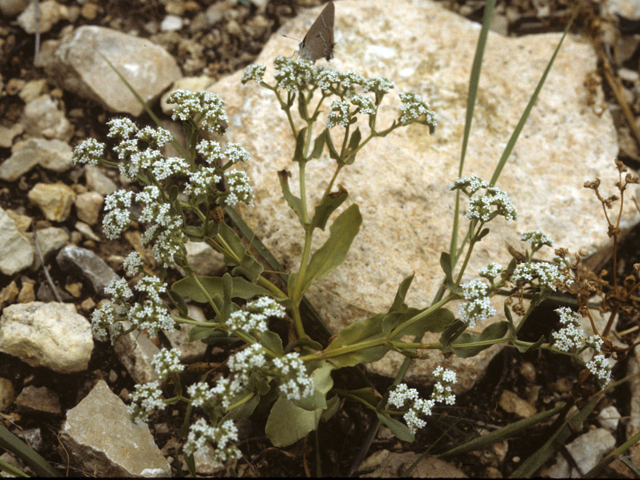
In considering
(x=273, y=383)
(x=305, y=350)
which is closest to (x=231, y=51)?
(x=305, y=350)

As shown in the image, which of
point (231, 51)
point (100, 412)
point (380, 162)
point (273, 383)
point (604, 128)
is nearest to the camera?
point (273, 383)

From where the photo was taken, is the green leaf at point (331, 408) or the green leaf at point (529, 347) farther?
the green leaf at point (331, 408)

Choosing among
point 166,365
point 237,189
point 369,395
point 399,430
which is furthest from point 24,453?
point 399,430

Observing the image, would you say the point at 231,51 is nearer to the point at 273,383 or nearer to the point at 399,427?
the point at 273,383

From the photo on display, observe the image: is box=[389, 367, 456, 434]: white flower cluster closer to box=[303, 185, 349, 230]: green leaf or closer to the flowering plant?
the flowering plant

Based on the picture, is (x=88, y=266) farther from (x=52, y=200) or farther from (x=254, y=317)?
(x=254, y=317)

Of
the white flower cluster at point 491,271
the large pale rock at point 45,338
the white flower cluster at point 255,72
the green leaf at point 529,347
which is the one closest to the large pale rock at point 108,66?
the white flower cluster at point 255,72

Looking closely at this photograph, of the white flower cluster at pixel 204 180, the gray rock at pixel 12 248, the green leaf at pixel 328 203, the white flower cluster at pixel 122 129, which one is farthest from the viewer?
the gray rock at pixel 12 248

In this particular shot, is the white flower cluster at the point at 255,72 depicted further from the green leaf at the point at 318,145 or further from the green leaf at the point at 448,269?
the green leaf at the point at 448,269
